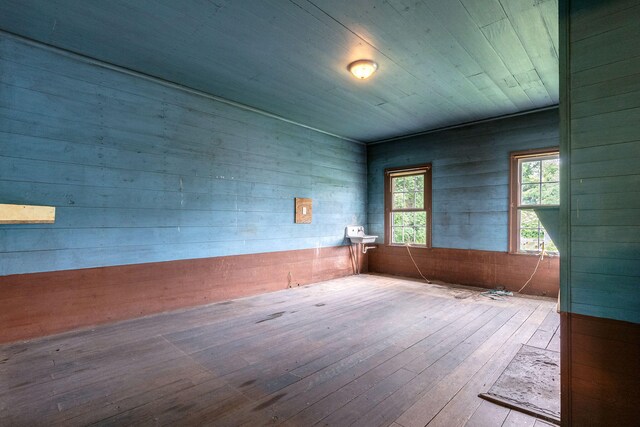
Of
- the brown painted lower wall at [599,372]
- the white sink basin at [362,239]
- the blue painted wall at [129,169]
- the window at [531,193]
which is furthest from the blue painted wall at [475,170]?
the brown painted lower wall at [599,372]

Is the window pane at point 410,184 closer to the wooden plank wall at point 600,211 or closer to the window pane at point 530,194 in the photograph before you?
the window pane at point 530,194

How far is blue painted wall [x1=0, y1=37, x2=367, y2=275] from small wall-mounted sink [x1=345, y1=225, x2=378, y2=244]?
1.37 meters

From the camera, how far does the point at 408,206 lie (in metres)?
6.48

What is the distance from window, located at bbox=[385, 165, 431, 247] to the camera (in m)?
6.16

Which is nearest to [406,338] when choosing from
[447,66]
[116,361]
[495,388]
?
[495,388]

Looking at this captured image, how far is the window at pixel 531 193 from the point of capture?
4.84 m

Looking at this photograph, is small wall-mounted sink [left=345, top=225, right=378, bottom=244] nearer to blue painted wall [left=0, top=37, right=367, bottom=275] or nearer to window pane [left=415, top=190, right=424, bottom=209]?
window pane [left=415, top=190, right=424, bottom=209]

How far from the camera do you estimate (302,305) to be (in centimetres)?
433

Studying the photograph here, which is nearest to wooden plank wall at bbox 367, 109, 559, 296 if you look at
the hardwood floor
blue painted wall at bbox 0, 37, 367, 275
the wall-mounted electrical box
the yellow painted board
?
the hardwood floor

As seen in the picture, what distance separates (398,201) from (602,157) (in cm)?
504

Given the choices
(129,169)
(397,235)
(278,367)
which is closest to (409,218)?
(397,235)

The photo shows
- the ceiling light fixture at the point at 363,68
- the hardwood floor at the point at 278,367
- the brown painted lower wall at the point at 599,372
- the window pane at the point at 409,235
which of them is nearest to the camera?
the brown painted lower wall at the point at 599,372

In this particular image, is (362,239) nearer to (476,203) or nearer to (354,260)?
(354,260)

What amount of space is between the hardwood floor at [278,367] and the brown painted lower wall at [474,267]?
86 cm
